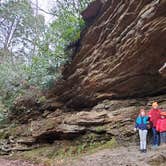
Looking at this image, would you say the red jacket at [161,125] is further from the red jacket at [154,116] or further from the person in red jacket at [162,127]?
the red jacket at [154,116]

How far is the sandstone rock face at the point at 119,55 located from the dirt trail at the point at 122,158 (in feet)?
10.8

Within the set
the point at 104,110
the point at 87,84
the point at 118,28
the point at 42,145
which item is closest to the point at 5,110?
the point at 42,145

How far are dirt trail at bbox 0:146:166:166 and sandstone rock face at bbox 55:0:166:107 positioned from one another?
3.30 m

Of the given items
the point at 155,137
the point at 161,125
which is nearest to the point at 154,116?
the point at 161,125

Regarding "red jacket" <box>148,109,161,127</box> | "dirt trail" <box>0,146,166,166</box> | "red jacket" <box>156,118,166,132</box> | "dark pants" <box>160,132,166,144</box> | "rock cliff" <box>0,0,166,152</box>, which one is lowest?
"dirt trail" <box>0,146,166,166</box>

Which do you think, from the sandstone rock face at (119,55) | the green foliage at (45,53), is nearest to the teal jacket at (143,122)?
the sandstone rock face at (119,55)

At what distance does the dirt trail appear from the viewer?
8820 mm

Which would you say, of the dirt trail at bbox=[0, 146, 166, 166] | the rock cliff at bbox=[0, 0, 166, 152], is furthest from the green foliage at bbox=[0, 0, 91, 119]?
the dirt trail at bbox=[0, 146, 166, 166]

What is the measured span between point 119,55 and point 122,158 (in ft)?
16.2

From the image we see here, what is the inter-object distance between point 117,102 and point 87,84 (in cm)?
205

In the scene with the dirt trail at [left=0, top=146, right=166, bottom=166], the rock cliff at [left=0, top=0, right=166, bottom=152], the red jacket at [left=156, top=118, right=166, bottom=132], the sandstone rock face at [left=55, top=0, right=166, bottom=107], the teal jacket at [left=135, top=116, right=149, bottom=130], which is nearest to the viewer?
the dirt trail at [left=0, top=146, right=166, bottom=166]

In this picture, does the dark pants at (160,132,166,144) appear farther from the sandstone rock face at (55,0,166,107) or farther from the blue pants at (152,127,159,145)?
the sandstone rock face at (55,0,166,107)

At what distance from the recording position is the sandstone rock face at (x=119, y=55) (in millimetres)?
11555

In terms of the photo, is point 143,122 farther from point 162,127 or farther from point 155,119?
point 162,127
